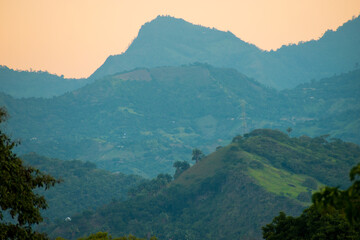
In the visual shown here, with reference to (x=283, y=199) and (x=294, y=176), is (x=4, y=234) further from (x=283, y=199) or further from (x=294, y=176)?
(x=294, y=176)

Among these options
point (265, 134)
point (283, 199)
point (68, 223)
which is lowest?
point (68, 223)

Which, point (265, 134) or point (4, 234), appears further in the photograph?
point (265, 134)

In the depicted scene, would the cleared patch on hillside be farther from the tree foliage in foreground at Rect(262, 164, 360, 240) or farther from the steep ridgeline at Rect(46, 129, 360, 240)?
the tree foliage in foreground at Rect(262, 164, 360, 240)

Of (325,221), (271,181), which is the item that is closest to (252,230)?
(271,181)

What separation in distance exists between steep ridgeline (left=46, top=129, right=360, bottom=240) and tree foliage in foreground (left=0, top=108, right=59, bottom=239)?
320ft

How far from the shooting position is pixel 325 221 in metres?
34.5

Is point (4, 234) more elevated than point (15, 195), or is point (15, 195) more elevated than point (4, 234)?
point (15, 195)

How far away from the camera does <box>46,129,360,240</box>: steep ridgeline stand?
12769cm

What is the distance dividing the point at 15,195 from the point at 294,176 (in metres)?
134

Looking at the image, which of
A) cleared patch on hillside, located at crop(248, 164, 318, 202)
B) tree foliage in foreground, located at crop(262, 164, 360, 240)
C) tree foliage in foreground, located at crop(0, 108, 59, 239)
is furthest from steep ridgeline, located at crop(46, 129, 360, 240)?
tree foliage in foreground, located at crop(0, 108, 59, 239)

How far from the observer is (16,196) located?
21719 mm

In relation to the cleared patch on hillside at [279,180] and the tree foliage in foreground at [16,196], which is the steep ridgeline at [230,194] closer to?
the cleared patch on hillside at [279,180]

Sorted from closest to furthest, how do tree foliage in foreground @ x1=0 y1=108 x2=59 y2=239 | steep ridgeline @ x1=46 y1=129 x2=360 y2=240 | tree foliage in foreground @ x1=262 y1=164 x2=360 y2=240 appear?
tree foliage in foreground @ x1=0 y1=108 x2=59 y2=239, tree foliage in foreground @ x1=262 y1=164 x2=360 y2=240, steep ridgeline @ x1=46 y1=129 x2=360 y2=240

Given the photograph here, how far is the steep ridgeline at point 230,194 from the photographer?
419 ft
